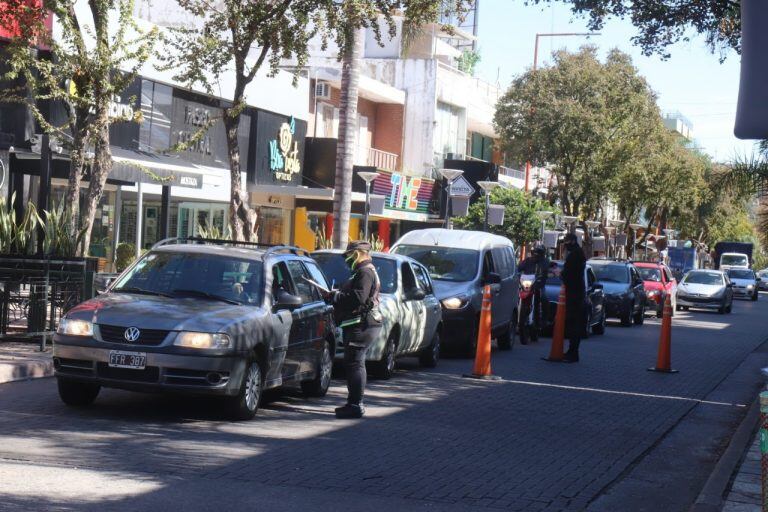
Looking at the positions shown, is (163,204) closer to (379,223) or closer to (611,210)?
(379,223)

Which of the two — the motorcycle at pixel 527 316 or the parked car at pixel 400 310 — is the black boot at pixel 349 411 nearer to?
the parked car at pixel 400 310

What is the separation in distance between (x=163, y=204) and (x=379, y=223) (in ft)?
66.2

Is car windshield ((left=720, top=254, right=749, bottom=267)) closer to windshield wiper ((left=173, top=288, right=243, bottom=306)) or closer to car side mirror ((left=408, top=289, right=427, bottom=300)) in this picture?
car side mirror ((left=408, top=289, right=427, bottom=300))

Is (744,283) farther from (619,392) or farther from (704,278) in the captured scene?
(619,392)

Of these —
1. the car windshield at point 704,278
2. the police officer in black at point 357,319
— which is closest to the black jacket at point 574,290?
the police officer in black at point 357,319

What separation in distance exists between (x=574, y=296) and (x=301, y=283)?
7797 millimetres

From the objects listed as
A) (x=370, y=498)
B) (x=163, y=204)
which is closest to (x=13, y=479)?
(x=370, y=498)

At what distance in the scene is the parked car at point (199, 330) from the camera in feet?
34.1

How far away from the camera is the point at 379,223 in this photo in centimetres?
4853

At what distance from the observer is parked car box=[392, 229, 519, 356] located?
1883 centimetres

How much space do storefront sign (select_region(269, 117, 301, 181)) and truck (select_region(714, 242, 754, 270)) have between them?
161ft

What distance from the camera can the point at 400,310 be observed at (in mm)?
15477

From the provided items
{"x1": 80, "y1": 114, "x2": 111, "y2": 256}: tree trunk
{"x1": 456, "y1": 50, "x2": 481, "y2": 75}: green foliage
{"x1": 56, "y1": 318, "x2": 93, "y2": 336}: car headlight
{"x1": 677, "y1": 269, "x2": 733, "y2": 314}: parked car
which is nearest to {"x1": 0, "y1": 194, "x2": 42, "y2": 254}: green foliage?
{"x1": 80, "y1": 114, "x2": 111, "y2": 256}: tree trunk

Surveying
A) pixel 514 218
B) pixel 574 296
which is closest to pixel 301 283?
pixel 574 296
